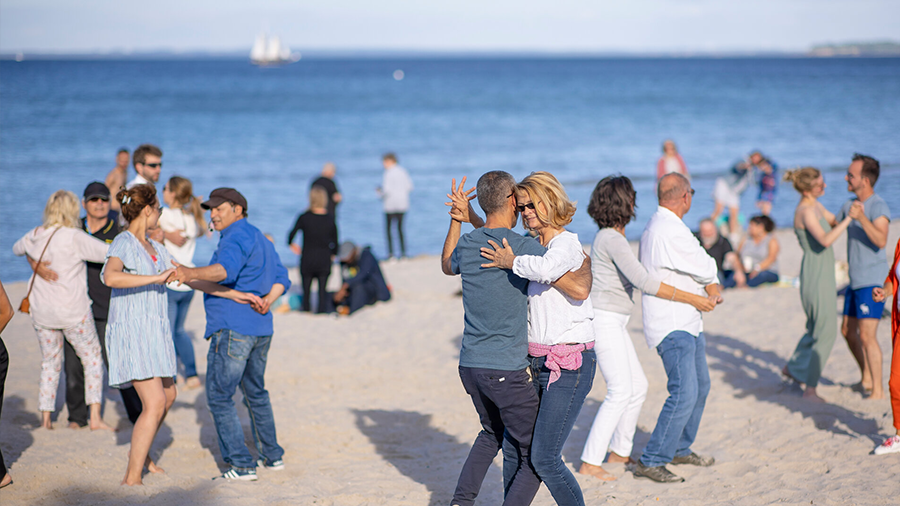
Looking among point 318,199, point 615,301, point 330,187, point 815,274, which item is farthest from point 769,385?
point 330,187

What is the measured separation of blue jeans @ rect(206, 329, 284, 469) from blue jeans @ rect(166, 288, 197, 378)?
1793mm

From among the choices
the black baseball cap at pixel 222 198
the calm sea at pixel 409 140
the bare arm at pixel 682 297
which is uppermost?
the calm sea at pixel 409 140

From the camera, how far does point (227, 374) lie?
4113mm

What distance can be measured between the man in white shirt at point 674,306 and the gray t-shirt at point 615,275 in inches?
4.9

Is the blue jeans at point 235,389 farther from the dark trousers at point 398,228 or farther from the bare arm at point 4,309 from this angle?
the dark trousers at point 398,228

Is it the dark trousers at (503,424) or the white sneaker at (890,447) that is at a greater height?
the dark trousers at (503,424)

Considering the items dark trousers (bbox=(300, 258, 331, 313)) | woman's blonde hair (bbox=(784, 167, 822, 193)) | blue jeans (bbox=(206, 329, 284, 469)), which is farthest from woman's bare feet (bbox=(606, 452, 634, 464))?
dark trousers (bbox=(300, 258, 331, 313))

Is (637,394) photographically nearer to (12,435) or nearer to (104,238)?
(104,238)

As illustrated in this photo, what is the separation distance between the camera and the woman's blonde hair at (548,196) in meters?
3.09

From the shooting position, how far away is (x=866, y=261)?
542 centimetres

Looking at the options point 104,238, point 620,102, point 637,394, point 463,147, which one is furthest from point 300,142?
point 620,102

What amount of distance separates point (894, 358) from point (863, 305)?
1.42 meters

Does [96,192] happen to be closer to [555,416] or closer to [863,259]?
[555,416]

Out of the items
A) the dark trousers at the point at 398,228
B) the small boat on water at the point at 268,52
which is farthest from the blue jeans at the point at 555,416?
the small boat on water at the point at 268,52
